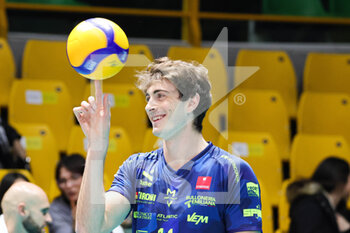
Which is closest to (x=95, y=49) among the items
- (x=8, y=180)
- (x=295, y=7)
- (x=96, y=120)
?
(x=96, y=120)

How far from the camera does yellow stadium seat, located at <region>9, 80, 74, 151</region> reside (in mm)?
5754

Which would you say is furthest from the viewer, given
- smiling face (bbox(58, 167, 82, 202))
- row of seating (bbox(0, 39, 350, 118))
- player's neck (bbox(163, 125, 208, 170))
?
row of seating (bbox(0, 39, 350, 118))

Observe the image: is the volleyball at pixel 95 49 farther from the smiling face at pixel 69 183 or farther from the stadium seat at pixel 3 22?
the stadium seat at pixel 3 22

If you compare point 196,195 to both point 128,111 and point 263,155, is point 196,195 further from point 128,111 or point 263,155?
point 128,111

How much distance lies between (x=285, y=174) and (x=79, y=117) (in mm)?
3972

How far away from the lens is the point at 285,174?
616cm

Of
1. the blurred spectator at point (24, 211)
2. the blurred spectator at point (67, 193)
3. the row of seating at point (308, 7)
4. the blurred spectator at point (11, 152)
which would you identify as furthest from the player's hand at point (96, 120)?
the row of seating at point (308, 7)

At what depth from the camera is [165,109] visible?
2590mm

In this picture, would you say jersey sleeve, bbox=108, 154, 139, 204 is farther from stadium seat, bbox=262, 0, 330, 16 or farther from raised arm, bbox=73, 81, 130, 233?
stadium seat, bbox=262, 0, 330, 16

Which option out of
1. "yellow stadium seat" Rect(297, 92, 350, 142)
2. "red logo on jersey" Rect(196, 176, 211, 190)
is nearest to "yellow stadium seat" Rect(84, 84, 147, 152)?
"yellow stadium seat" Rect(297, 92, 350, 142)

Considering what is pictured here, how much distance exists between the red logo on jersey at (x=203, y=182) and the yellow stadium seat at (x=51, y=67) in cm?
375

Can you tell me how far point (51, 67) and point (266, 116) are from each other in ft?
6.44

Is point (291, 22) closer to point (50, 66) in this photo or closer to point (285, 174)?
point (285, 174)

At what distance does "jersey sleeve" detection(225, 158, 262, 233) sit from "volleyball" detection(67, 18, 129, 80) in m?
0.59
